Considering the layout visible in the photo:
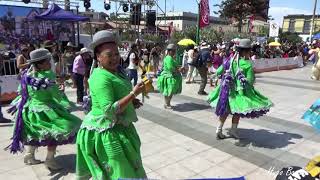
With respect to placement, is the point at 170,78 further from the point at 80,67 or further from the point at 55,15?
the point at 55,15

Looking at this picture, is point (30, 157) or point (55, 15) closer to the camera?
point (30, 157)

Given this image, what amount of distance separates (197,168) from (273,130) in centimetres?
277

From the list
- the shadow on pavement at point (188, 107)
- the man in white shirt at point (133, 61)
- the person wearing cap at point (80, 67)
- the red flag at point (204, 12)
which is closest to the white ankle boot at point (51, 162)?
the shadow on pavement at point (188, 107)

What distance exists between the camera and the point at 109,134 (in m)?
2.79

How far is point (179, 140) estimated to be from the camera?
6.26 metres

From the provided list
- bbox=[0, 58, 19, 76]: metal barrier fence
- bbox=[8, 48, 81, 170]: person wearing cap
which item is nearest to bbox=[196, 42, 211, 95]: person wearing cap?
bbox=[0, 58, 19, 76]: metal barrier fence

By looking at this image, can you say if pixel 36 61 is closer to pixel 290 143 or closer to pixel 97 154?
pixel 97 154

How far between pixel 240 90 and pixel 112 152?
3.52 metres

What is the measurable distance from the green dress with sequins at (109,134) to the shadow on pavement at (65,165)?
6.46 ft

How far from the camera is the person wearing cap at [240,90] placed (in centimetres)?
572

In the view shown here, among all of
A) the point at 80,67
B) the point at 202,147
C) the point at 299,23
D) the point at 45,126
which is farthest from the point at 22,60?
the point at 299,23

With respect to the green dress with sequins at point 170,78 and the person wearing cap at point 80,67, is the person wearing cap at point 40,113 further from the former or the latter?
the person wearing cap at point 80,67

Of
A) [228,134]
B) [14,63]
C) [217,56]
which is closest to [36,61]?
[228,134]

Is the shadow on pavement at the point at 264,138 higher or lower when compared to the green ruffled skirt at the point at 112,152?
lower
